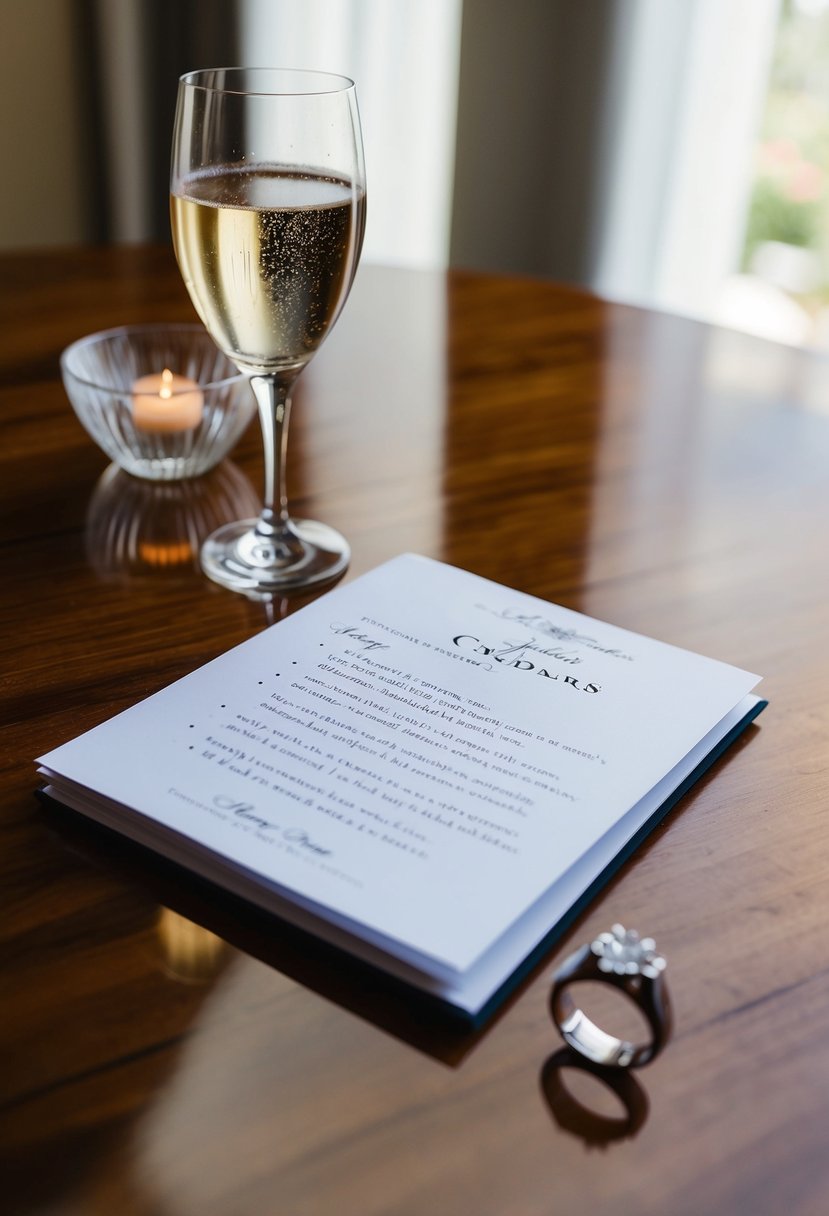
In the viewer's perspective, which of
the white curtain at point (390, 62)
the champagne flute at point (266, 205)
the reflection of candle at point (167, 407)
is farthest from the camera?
the white curtain at point (390, 62)

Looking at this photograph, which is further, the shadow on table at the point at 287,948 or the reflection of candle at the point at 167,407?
the reflection of candle at the point at 167,407

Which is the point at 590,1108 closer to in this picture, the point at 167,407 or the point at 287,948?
the point at 287,948

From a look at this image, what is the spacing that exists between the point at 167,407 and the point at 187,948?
17.2 inches

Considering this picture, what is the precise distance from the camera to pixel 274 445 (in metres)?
0.73

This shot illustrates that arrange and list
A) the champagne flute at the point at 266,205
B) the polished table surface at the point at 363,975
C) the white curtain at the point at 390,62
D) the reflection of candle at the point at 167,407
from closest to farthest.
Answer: the polished table surface at the point at 363,975
the champagne flute at the point at 266,205
the reflection of candle at the point at 167,407
the white curtain at the point at 390,62

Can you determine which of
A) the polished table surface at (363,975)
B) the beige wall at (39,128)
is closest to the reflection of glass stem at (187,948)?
the polished table surface at (363,975)

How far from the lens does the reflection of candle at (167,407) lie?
79 centimetres

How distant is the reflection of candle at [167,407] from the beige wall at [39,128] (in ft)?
6.01

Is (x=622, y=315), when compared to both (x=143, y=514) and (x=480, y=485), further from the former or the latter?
(x=143, y=514)

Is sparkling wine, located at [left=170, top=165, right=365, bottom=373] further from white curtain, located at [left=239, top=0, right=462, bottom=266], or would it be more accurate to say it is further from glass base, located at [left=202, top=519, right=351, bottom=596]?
white curtain, located at [left=239, top=0, right=462, bottom=266]

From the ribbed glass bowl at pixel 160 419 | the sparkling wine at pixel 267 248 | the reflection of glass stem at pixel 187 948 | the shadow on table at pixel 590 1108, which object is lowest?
the shadow on table at pixel 590 1108

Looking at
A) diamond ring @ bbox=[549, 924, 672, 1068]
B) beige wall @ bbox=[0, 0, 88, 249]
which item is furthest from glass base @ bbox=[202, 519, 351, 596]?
beige wall @ bbox=[0, 0, 88, 249]

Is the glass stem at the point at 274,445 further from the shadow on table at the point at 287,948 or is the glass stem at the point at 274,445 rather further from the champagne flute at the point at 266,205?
the shadow on table at the point at 287,948

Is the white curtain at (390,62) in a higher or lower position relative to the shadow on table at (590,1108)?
higher
